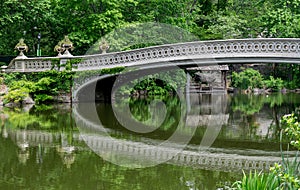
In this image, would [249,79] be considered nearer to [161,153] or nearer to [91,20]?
[91,20]

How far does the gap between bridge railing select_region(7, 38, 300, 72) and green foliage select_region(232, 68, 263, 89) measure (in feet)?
49.7

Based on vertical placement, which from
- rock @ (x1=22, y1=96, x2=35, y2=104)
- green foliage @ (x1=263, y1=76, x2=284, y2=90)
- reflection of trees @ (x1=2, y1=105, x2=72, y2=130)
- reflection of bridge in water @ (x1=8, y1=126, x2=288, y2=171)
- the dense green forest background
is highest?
the dense green forest background

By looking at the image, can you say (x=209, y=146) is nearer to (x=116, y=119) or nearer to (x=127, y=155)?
(x=127, y=155)

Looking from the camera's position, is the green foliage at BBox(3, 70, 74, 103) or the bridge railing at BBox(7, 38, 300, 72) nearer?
the bridge railing at BBox(7, 38, 300, 72)

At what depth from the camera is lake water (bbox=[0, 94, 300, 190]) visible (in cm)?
629

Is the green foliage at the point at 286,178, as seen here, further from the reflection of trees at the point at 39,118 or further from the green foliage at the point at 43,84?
the green foliage at the point at 43,84

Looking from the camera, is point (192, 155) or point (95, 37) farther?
point (95, 37)

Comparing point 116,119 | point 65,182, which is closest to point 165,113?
point 116,119

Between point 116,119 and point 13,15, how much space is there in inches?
404

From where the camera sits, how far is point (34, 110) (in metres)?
15.0

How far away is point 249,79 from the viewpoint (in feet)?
96.8

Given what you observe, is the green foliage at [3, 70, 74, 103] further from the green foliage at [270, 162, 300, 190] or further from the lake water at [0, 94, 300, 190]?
the green foliage at [270, 162, 300, 190]

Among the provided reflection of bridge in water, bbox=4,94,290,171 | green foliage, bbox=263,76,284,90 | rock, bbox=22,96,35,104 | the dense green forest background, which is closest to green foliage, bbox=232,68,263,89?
green foliage, bbox=263,76,284,90

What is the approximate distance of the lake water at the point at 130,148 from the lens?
20.6 feet
